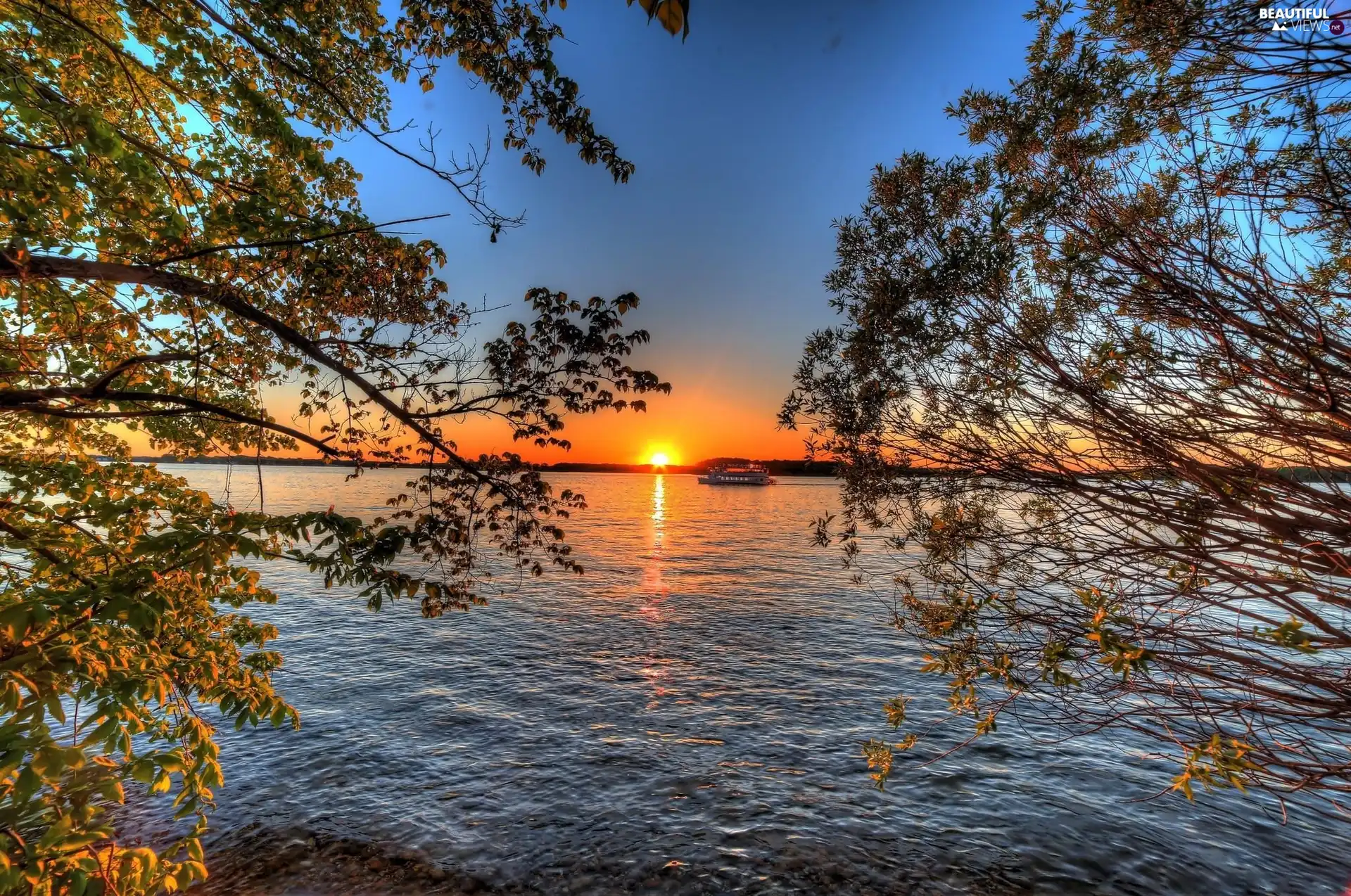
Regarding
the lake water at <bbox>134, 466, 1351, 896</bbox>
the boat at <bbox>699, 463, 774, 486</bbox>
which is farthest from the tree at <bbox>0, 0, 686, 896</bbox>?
the boat at <bbox>699, 463, 774, 486</bbox>

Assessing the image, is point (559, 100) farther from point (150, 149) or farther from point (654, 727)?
point (654, 727)

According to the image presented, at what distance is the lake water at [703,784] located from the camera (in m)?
7.67

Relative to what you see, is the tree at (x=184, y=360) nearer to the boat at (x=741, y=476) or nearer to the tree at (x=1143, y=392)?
the tree at (x=1143, y=392)

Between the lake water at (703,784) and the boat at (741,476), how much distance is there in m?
137

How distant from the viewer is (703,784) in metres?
9.63

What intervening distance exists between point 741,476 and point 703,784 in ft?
483

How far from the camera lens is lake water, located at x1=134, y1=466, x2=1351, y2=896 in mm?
7668

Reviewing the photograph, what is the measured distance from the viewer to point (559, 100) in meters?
5.38

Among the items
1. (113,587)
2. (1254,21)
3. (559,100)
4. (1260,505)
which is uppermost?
(1254,21)

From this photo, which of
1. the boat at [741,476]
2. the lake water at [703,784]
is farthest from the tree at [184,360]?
the boat at [741,476]

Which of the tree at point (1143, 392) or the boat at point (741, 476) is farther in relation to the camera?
the boat at point (741, 476)

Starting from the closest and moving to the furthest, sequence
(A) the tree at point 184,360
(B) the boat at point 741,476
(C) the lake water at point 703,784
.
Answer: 1. (A) the tree at point 184,360
2. (C) the lake water at point 703,784
3. (B) the boat at point 741,476

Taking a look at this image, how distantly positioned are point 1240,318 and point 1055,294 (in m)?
2.05

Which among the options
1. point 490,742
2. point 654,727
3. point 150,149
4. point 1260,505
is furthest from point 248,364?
point 1260,505
